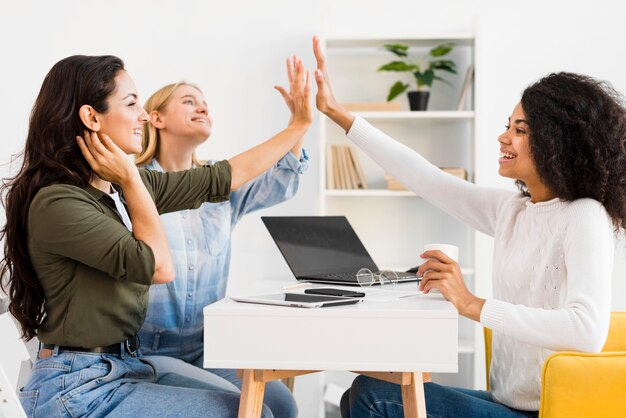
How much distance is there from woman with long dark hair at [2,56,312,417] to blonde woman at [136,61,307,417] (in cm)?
42

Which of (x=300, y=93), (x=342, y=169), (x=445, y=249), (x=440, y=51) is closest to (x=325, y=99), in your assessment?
(x=300, y=93)

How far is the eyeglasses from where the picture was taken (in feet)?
6.36

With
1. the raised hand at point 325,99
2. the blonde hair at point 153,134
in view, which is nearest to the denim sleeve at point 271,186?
the raised hand at point 325,99

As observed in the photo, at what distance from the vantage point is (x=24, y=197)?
1667 mm

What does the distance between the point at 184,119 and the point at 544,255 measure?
1.20 metres

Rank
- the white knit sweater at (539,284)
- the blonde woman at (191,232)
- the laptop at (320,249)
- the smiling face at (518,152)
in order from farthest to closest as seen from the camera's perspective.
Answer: the blonde woman at (191,232) → the laptop at (320,249) → the smiling face at (518,152) → the white knit sweater at (539,284)

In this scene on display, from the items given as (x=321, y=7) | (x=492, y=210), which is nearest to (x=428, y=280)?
(x=492, y=210)

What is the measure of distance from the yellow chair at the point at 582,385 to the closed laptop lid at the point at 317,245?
66 centimetres

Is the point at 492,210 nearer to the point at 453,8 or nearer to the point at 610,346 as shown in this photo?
the point at 610,346

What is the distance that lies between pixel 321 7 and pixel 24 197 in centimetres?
239

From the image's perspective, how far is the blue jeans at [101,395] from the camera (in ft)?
5.19

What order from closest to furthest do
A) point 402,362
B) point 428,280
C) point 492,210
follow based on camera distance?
1. point 402,362
2. point 428,280
3. point 492,210

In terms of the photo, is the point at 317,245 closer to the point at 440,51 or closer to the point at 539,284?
the point at 539,284

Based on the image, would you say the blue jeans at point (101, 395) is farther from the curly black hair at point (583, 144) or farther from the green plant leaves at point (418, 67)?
the green plant leaves at point (418, 67)
